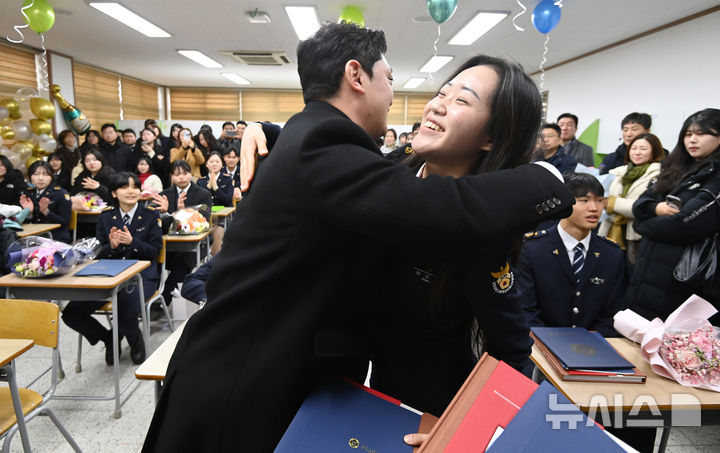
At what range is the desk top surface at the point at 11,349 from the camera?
4.94 feet

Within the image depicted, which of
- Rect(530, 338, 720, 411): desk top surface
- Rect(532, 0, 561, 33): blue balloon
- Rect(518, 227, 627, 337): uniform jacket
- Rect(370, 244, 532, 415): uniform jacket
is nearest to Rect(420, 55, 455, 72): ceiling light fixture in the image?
Rect(532, 0, 561, 33): blue balloon

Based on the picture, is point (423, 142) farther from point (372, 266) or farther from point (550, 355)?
point (550, 355)

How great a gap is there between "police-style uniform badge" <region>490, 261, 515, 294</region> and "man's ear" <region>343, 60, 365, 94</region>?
1.49ft

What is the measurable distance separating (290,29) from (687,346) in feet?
21.4

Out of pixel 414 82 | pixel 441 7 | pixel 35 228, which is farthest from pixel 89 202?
pixel 414 82

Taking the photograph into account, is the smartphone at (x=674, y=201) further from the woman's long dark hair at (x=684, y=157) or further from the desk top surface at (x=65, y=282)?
the desk top surface at (x=65, y=282)

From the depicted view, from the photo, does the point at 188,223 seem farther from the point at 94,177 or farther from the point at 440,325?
the point at 440,325

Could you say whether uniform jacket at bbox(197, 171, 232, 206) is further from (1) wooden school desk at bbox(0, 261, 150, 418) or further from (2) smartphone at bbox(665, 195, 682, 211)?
(2) smartphone at bbox(665, 195, 682, 211)

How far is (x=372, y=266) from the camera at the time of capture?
0.78 meters

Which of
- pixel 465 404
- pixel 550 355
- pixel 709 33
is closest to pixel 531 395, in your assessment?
pixel 465 404

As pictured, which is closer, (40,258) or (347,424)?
(347,424)

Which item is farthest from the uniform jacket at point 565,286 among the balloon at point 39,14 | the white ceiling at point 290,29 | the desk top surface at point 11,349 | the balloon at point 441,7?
the balloon at point 39,14

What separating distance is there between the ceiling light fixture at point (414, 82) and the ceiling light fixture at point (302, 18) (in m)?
4.99

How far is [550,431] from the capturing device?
0.47m
